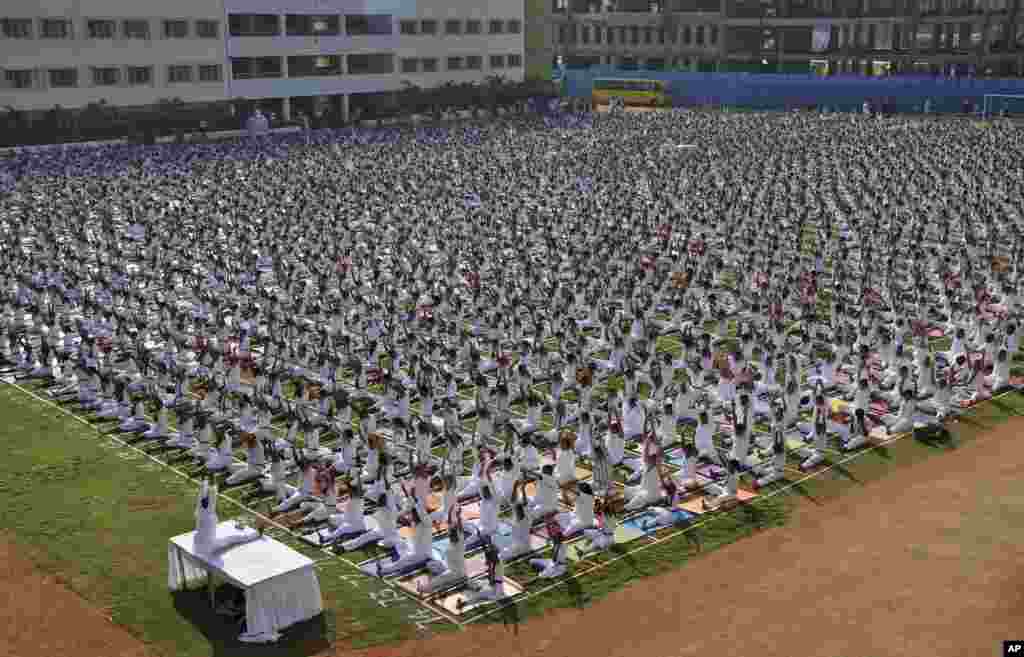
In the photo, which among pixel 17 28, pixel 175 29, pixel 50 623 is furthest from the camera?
pixel 175 29

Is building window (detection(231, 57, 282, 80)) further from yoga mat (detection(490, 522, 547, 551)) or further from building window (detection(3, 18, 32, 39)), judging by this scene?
yoga mat (detection(490, 522, 547, 551))

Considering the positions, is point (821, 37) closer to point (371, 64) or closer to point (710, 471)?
point (371, 64)

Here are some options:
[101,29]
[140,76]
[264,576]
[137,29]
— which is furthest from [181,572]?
[137,29]

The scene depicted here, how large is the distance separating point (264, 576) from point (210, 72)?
71.6 meters

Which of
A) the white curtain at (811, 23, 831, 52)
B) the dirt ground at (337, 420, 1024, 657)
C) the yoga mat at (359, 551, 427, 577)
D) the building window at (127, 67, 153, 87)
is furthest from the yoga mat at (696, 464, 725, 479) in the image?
the white curtain at (811, 23, 831, 52)

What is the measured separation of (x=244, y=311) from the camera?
3338 centimetres

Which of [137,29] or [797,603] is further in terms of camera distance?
[137,29]

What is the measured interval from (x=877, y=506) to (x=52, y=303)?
2450 cm

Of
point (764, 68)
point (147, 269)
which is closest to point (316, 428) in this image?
point (147, 269)

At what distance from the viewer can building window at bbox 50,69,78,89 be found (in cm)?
7450

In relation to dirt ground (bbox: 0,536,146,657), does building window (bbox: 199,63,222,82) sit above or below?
above

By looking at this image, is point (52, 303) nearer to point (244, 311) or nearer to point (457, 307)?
point (244, 311)

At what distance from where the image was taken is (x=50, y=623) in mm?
17672

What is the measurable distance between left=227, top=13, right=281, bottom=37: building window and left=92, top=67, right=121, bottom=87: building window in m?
9.48
